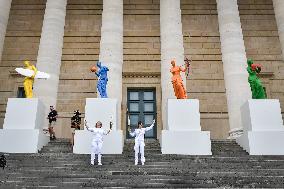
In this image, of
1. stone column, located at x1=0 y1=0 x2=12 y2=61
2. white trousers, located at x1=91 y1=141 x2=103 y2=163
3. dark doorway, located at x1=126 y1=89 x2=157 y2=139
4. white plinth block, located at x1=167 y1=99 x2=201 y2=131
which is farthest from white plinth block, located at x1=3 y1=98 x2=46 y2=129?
dark doorway, located at x1=126 y1=89 x2=157 y2=139

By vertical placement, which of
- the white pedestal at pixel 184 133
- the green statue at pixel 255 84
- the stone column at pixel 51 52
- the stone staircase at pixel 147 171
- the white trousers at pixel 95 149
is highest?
the stone column at pixel 51 52

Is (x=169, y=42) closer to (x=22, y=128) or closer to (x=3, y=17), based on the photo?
(x=22, y=128)

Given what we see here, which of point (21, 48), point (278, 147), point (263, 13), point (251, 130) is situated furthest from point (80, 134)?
point (263, 13)

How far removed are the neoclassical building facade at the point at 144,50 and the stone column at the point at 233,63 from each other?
52mm

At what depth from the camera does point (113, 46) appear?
66.9ft

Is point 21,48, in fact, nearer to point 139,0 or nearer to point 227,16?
point 139,0

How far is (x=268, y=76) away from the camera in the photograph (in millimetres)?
22641

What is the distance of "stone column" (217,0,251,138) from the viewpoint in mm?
18984

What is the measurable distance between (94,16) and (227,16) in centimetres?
850

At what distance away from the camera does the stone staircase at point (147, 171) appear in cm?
1041

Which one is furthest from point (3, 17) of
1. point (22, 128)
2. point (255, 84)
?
point (255, 84)

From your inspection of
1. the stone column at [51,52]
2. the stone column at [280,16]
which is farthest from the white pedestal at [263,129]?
the stone column at [51,52]

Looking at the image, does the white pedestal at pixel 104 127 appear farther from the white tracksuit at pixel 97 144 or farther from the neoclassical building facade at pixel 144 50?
the neoclassical building facade at pixel 144 50

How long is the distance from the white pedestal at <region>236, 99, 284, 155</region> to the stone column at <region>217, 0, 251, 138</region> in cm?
297
